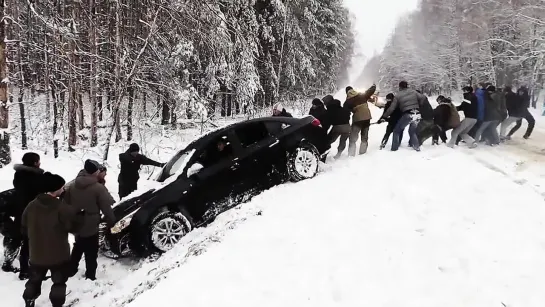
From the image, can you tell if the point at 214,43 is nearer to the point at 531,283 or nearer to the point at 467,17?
the point at 531,283

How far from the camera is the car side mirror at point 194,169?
711 centimetres

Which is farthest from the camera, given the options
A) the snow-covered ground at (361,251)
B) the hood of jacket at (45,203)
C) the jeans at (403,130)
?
the jeans at (403,130)

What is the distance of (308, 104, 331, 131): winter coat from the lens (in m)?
10.1

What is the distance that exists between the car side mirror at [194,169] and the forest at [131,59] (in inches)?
204

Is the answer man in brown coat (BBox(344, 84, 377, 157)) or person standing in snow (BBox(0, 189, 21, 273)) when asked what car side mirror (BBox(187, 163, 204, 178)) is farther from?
man in brown coat (BBox(344, 84, 377, 157))

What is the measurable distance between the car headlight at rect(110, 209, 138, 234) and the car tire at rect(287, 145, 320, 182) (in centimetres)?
309

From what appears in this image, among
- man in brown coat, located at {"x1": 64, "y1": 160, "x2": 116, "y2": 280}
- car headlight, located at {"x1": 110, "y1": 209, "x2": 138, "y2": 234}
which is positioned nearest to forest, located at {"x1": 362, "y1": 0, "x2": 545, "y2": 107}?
car headlight, located at {"x1": 110, "y1": 209, "x2": 138, "y2": 234}

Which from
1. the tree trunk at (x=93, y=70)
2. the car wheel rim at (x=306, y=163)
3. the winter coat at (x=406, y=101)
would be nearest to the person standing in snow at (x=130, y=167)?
the car wheel rim at (x=306, y=163)

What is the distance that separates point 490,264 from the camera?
186 inches

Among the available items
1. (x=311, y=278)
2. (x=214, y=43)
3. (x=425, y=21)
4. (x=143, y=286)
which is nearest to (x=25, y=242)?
(x=143, y=286)

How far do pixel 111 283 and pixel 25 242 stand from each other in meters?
1.45

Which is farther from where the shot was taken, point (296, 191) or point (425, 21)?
point (425, 21)

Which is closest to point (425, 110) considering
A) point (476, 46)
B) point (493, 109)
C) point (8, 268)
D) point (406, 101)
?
point (406, 101)

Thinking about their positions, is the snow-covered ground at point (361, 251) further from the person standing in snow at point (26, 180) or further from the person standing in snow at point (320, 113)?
the person standing in snow at point (320, 113)
